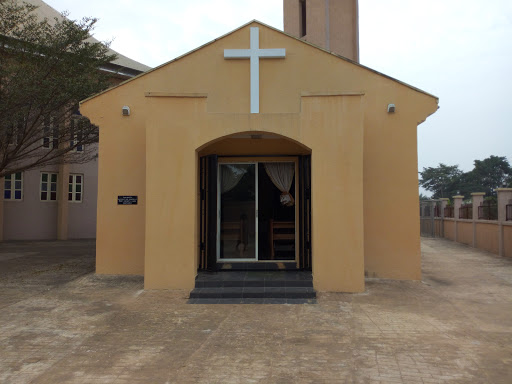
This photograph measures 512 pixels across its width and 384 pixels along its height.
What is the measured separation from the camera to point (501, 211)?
13.2 metres

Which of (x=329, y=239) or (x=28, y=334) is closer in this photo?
(x=28, y=334)

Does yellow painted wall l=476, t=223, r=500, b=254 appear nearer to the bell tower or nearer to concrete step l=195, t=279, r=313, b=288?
the bell tower

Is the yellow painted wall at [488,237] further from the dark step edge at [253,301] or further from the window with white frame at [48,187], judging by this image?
the window with white frame at [48,187]

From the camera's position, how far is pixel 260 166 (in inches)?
356

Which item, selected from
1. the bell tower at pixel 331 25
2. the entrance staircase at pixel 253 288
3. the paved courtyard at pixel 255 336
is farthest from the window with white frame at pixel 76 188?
the entrance staircase at pixel 253 288

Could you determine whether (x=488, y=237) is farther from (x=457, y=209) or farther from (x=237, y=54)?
(x=237, y=54)

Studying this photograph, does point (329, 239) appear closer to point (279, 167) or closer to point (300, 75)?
point (279, 167)

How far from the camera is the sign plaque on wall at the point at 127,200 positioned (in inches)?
358

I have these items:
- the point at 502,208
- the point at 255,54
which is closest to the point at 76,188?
the point at 255,54

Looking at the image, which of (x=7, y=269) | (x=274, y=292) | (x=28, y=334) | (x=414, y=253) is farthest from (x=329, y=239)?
(x=7, y=269)

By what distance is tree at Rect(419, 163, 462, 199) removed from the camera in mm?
53991

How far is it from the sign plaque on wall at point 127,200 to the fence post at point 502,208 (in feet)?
35.4

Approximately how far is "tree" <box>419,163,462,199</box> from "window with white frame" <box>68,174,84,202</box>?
4622 centimetres

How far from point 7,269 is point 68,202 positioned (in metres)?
10.4
